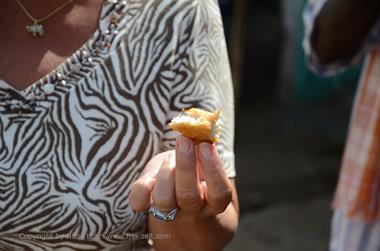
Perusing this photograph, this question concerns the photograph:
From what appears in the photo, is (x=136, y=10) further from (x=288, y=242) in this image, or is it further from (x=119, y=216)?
(x=288, y=242)

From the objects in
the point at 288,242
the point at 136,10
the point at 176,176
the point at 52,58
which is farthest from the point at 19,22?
the point at 288,242

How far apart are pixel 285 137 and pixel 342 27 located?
3.50m

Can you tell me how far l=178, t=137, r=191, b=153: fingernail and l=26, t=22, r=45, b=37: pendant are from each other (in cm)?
50

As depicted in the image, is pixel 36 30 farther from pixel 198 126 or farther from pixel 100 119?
pixel 198 126

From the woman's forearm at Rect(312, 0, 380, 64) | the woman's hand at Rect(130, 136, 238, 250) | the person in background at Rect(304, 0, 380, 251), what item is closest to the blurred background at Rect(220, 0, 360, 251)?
the person in background at Rect(304, 0, 380, 251)

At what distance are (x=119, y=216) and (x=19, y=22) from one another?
1.57 ft

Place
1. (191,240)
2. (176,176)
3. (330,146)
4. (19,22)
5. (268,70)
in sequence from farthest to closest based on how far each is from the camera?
(268,70) → (330,146) → (19,22) → (191,240) → (176,176)

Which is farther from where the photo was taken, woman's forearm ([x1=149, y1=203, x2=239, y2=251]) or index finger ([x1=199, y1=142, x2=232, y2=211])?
woman's forearm ([x1=149, y1=203, x2=239, y2=251])

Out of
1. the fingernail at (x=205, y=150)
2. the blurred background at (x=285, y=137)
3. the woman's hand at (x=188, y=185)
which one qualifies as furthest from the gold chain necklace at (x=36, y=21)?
the blurred background at (x=285, y=137)

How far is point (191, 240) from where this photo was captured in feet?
4.96

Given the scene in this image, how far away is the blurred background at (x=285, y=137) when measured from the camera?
4664 millimetres

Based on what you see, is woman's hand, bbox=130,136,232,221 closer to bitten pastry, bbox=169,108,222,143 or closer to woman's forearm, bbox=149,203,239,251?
bitten pastry, bbox=169,108,222,143

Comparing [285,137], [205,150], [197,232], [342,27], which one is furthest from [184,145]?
[285,137]

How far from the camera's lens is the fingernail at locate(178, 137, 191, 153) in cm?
125
